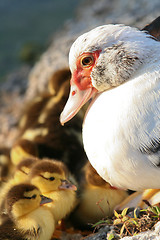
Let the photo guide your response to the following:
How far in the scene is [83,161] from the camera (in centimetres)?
345

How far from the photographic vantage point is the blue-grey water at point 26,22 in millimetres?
7328

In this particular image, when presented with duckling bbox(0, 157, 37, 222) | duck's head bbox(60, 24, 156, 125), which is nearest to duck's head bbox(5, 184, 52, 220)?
duckling bbox(0, 157, 37, 222)

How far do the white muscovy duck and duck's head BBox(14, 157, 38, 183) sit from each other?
766mm

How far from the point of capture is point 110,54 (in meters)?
2.41

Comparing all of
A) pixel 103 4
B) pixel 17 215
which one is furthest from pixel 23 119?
pixel 103 4

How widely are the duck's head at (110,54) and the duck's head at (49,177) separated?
2.40 ft

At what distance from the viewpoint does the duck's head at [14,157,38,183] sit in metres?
3.13

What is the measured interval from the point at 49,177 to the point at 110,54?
0.99 m

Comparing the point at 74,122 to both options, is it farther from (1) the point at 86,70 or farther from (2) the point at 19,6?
(2) the point at 19,6

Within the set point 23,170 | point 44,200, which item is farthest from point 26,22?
point 44,200

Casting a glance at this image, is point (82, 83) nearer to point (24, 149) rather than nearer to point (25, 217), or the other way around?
point (25, 217)

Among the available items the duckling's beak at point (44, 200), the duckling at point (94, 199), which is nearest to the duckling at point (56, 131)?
the duckling at point (94, 199)

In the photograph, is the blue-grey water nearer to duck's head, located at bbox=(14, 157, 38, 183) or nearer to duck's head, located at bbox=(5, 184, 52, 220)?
duck's head, located at bbox=(14, 157, 38, 183)

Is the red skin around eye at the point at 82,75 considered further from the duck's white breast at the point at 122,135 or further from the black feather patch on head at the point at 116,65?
the duck's white breast at the point at 122,135
